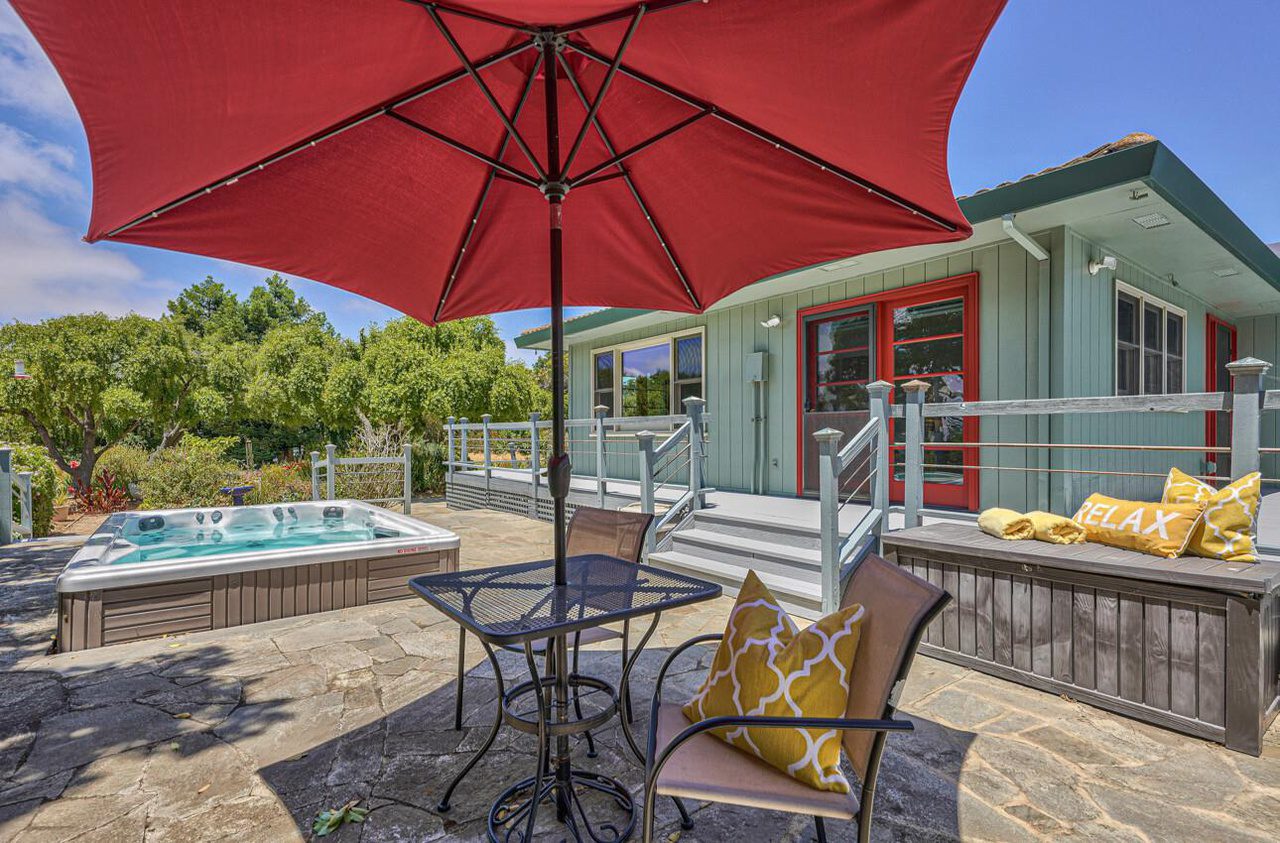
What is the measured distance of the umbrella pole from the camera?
1752mm

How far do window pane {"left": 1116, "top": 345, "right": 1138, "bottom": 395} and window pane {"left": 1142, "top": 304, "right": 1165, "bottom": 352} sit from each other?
36 cm

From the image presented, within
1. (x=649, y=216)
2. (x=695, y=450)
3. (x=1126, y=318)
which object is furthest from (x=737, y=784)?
(x=1126, y=318)

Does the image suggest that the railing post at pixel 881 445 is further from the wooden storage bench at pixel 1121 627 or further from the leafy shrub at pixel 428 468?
the leafy shrub at pixel 428 468

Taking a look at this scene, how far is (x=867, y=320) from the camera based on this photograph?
5.97m

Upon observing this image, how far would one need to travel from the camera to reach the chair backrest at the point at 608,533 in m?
2.63

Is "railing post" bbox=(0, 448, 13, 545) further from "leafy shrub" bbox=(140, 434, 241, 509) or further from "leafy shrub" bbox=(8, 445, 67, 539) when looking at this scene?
"leafy shrub" bbox=(140, 434, 241, 509)

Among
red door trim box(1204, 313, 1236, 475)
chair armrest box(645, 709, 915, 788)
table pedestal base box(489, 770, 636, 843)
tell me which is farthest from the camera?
red door trim box(1204, 313, 1236, 475)

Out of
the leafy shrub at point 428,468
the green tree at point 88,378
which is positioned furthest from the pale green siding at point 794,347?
the green tree at point 88,378

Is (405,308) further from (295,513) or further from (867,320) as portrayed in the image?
(295,513)

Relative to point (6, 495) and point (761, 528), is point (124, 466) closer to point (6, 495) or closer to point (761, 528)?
point (6, 495)

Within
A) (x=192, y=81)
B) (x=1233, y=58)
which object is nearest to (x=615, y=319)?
(x=192, y=81)

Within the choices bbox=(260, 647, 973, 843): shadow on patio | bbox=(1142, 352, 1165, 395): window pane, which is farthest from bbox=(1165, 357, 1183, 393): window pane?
bbox=(260, 647, 973, 843): shadow on patio

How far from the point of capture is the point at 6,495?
19.7 ft

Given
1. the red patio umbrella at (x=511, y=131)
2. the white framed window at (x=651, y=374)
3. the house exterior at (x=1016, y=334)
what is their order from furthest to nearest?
the white framed window at (x=651, y=374)
the house exterior at (x=1016, y=334)
the red patio umbrella at (x=511, y=131)
